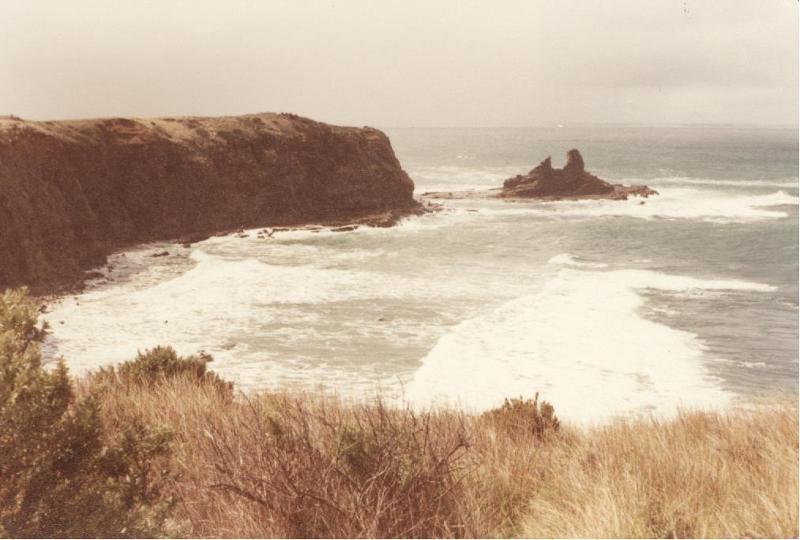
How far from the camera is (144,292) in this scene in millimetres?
23781

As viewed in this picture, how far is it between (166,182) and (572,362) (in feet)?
108

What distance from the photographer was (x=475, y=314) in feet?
65.9

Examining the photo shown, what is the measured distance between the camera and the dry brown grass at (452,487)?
319 centimetres

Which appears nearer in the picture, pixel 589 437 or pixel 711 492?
pixel 711 492

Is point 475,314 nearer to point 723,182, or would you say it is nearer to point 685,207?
point 685,207

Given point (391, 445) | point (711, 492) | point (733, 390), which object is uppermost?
point (391, 445)

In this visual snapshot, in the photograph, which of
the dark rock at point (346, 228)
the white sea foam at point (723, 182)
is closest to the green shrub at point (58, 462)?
the dark rock at point (346, 228)

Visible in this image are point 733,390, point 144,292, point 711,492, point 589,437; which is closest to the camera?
point 711,492

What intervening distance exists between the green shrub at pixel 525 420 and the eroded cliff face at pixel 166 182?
23.8 metres

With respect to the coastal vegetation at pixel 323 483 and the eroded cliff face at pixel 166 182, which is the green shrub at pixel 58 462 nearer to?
the coastal vegetation at pixel 323 483

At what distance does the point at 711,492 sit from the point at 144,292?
23.8m

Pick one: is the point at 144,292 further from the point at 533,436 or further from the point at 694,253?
the point at 694,253

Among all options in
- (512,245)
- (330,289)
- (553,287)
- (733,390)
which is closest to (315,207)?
(512,245)

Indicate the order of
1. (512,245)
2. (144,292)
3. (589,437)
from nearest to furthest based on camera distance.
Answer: (589,437), (144,292), (512,245)
